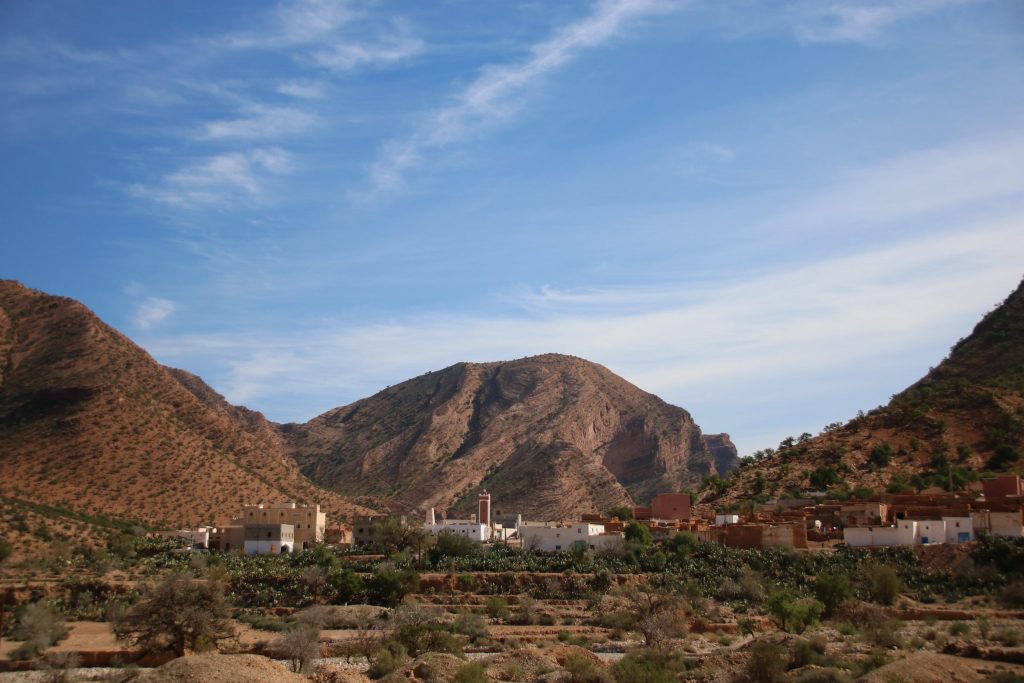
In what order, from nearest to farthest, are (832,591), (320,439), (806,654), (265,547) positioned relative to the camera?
1. (806,654)
2. (832,591)
3. (265,547)
4. (320,439)

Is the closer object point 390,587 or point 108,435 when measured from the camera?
point 390,587

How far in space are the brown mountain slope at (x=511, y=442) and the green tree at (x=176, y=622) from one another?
60.9 m

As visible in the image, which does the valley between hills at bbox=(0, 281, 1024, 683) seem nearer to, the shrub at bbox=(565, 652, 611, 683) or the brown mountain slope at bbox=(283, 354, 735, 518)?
the shrub at bbox=(565, 652, 611, 683)

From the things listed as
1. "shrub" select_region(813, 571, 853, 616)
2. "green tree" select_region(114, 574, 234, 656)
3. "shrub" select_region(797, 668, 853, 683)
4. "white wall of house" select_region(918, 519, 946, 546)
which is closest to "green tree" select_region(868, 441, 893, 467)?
"white wall of house" select_region(918, 519, 946, 546)

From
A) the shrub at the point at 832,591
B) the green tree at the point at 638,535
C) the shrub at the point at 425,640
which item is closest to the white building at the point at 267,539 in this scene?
the green tree at the point at 638,535

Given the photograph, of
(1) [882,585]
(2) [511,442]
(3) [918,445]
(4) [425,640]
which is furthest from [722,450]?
(4) [425,640]

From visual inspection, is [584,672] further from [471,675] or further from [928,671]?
[928,671]

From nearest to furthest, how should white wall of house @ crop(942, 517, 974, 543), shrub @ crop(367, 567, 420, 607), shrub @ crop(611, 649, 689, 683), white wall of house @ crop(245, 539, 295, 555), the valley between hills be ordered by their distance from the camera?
shrub @ crop(611, 649, 689, 683) < the valley between hills < shrub @ crop(367, 567, 420, 607) < white wall of house @ crop(942, 517, 974, 543) < white wall of house @ crop(245, 539, 295, 555)

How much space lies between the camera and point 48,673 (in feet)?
99.1

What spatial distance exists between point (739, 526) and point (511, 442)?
6389 cm

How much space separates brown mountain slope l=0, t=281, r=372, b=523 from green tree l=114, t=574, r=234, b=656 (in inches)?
1230

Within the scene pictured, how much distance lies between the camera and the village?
5378 cm

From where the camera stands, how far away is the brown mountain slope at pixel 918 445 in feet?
225

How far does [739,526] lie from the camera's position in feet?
185
